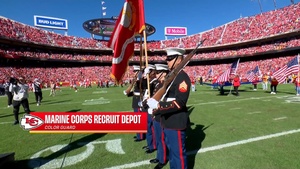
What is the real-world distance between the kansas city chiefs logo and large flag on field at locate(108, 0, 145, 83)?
5.33ft

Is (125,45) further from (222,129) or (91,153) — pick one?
(222,129)

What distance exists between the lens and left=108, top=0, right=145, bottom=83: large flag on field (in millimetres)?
4184

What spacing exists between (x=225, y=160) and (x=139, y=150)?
6.63ft

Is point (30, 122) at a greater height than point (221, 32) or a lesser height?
lesser

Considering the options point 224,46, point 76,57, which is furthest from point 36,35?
point 224,46

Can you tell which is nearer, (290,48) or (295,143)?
(295,143)

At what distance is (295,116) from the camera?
7.95 m

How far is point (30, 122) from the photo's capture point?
3891 mm

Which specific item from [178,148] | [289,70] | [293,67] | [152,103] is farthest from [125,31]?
[289,70]

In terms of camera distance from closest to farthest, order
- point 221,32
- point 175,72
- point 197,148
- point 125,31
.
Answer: point 175,72 → point 125,31 → point 197,148 → point 221,32

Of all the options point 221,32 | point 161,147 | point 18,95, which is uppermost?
point 221,32

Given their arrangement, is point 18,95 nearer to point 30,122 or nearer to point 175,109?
point 30,122

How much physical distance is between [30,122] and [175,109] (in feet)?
8.88

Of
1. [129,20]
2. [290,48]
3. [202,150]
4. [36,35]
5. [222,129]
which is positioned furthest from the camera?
[36,35]
